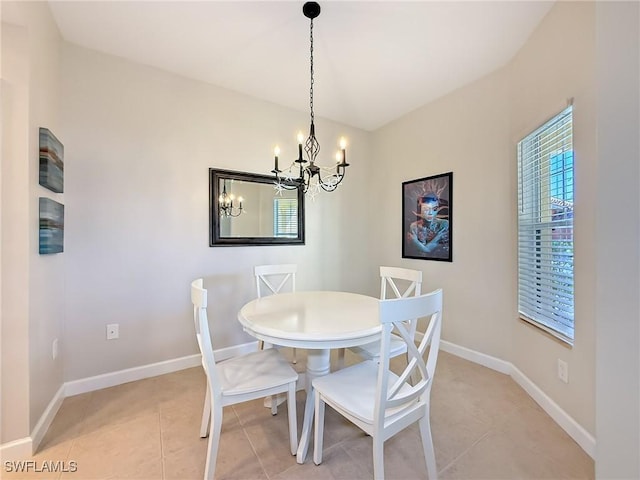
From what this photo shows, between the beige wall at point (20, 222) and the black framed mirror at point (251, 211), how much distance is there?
1.23 meters

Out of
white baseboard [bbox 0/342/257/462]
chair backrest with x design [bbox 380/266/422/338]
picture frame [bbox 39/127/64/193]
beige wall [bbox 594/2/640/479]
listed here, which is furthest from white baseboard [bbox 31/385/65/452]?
beige wall [bbox 594/2/640/479]

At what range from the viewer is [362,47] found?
83.8 inches

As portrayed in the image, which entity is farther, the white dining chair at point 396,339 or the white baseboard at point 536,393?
the white dining chair at point 396,339

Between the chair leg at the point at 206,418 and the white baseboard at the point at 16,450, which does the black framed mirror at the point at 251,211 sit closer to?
the chair leg at the point at 206,418

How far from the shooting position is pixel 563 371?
5.69 ft

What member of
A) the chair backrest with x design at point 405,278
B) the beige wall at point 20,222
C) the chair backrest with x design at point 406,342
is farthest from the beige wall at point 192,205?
the chair backrest with x design at point 405,278

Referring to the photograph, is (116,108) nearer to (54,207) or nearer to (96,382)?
(54,207)

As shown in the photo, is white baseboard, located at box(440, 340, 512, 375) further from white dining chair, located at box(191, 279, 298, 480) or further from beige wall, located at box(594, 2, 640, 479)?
beige wall, located at box(594, 2, 640, 479)

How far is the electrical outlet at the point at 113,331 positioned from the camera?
2.20 metres

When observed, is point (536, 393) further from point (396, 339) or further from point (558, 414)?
point (396, 339)

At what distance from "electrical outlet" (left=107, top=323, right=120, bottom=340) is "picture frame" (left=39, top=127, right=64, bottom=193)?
3.54ft

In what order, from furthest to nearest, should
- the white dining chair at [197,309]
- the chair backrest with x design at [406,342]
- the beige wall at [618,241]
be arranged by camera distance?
the white dining chair at [197,309]
the chair backrest with x design at [406,342]
the beige wall at [618,241]

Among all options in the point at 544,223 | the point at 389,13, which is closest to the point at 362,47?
the point at 389,13

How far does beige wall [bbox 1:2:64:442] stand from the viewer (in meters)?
1.43
